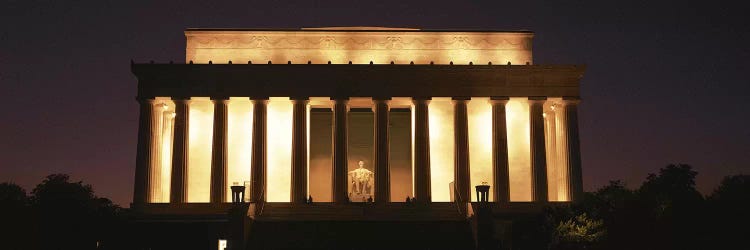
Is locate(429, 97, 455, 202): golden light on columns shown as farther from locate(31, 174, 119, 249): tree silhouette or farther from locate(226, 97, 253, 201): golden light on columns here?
locate(31, 174, 119, 249): tree silhouette

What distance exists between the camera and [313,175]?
6688 cm


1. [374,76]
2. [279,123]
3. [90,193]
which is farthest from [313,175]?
[90,193]

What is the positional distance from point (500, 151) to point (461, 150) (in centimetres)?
257

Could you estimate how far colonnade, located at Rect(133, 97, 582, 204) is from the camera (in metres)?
61.3

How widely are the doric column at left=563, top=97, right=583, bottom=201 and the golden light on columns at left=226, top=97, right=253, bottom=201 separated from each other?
814 inches

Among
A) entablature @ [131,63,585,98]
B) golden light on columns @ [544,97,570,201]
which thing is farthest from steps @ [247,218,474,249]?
entablature @ [131,63,585,98]

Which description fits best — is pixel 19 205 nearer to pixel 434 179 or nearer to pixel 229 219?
pixel 229 219

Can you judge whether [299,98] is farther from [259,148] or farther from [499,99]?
[499,99]

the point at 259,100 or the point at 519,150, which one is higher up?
the point at 259,100

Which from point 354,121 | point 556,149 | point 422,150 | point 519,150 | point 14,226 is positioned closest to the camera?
point 14,226

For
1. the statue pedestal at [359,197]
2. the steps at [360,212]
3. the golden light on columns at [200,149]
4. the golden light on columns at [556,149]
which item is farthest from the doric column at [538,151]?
the golden light on columns at [200,149]

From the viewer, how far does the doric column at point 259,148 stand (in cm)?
6133

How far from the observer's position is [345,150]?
62.2 m

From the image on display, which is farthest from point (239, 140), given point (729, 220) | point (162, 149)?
point (729, 220)
